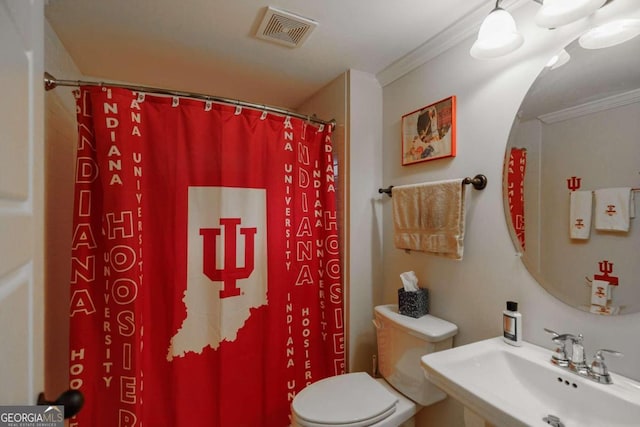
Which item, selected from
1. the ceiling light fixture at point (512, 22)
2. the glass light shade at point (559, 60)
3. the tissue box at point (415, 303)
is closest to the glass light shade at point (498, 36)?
the ceiling light fixture at point (512, 22)

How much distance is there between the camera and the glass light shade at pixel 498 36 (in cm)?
98

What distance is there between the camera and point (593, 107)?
92cm

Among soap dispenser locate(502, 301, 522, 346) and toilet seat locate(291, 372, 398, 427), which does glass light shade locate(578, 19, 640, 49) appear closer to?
soap dispenser locate(502, 301, 522, 346)

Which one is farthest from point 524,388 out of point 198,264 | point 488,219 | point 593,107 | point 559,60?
point 198,264

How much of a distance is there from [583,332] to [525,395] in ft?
0.94

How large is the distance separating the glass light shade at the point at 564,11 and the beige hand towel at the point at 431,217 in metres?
0.61

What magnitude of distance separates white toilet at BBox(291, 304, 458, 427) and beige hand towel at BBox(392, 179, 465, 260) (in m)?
0.37

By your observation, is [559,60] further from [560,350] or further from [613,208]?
[560,350]

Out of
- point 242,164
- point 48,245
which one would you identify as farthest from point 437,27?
point 48,245

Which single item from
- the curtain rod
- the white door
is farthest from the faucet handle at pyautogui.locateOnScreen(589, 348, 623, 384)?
the curtain rod

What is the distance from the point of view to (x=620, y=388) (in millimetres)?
804

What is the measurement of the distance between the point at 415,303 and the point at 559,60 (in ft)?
3.78

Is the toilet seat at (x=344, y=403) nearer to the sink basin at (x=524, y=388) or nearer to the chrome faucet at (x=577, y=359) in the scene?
the sink basin at (x=524, y=388)

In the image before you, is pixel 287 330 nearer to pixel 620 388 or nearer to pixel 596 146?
pixel 620 388
